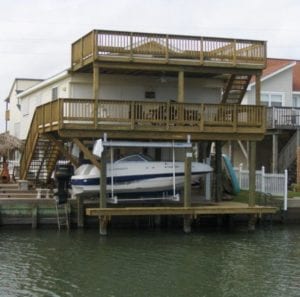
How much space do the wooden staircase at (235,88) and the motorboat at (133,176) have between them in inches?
173

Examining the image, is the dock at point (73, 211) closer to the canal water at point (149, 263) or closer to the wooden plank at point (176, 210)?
the wooden plank at point (176, 210)

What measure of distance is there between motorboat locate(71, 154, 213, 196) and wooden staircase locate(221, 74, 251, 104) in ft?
14.4

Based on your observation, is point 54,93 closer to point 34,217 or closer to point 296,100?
point 34,217

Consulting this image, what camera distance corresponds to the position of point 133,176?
2636 centimetres

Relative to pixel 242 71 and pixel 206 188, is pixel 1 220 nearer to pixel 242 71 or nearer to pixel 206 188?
pixel 206 188

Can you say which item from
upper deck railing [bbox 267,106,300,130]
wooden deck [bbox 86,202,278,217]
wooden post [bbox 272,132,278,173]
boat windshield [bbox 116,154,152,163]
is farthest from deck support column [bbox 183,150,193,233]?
upper deck railing [bbox 267,106,300,130]

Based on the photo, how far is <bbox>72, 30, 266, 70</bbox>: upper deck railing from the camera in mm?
25312

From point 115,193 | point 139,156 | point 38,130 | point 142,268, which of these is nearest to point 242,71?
point 139,156

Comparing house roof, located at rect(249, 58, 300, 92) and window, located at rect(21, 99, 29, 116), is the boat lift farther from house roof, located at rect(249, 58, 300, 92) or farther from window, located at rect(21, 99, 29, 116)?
house roof, located at rect(249, 58, 300, 92)

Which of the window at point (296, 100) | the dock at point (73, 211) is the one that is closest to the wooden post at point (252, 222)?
the dock at point (73, 211)

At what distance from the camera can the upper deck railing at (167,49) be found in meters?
25.3

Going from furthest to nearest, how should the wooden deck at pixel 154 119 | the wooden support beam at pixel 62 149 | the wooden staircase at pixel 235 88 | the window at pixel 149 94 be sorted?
the window at pixel 149 94 → the wooden staircase at pixel 235 88 → the wooden support beam at pixel 62 149 → the wooden deck at pixel 154 119

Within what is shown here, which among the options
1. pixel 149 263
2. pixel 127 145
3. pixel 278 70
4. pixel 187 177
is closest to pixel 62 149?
pixel 127 145

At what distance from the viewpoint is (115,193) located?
2659cm
